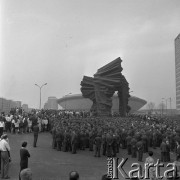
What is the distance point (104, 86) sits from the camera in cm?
4469

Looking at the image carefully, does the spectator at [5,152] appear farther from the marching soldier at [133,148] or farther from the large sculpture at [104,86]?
the large sculpture at [104,86]

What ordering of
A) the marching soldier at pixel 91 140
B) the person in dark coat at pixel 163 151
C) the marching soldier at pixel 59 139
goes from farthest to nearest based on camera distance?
the marching soldier at pixel 91 140 < the marching soldier at pixel 59 139 < the person in dark coat at pixel 163 151

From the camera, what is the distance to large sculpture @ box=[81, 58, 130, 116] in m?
44.3

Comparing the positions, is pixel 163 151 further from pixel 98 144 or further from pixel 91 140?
pixel 91 140

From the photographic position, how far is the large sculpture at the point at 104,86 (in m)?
44.3

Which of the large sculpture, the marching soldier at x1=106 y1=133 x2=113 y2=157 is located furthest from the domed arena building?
the marching soldier at x1=106 y1=133 x2=113 y2=157

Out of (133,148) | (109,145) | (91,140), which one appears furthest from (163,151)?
(91,140)

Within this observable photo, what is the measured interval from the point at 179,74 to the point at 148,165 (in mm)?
121779

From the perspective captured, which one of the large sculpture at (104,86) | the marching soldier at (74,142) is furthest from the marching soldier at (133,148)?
the large sculpture at (104,86)

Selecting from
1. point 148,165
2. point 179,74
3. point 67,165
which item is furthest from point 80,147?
point 179,74

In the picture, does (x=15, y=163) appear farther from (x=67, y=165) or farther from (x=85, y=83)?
(x=85, y=83)

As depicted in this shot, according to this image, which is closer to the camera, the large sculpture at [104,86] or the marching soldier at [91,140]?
the marching soldier at [91,140]

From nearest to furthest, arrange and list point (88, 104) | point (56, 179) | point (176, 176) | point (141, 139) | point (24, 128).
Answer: point (176, 176) → point (56, 179) → point (141, 139) → point (24, 128) → point (88, 104)

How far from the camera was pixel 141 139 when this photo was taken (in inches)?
825
